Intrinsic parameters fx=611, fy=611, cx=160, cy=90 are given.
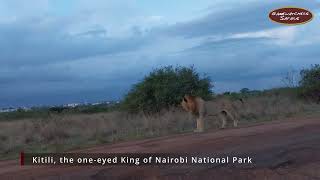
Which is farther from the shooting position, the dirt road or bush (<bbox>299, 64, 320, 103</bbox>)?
bush (<bbox>299, 64, 320, 103</bbox>)

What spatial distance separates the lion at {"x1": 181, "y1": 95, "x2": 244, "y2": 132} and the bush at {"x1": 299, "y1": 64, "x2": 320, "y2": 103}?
29.9 m

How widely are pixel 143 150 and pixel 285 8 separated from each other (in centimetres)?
1276

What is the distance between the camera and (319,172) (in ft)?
42.7

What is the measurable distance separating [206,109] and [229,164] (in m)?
10.6

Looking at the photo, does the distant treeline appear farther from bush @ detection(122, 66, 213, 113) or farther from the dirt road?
the dirt road

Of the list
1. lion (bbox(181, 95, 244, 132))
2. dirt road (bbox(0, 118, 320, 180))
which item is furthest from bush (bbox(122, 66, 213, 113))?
dirt road (bbox(0, 118, 320, 180))

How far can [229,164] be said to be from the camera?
1395cm

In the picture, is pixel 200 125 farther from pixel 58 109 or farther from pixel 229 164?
pixel 58 109

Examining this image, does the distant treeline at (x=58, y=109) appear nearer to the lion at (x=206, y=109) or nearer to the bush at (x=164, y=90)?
the bush at (x=164, y=90)

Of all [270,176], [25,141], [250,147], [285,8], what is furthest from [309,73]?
[270,176]

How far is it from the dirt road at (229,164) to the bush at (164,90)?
19431 millimetres

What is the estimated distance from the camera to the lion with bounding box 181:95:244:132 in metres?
24.1

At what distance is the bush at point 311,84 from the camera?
55000 millimetres

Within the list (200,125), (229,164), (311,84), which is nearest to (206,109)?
(200,125)
